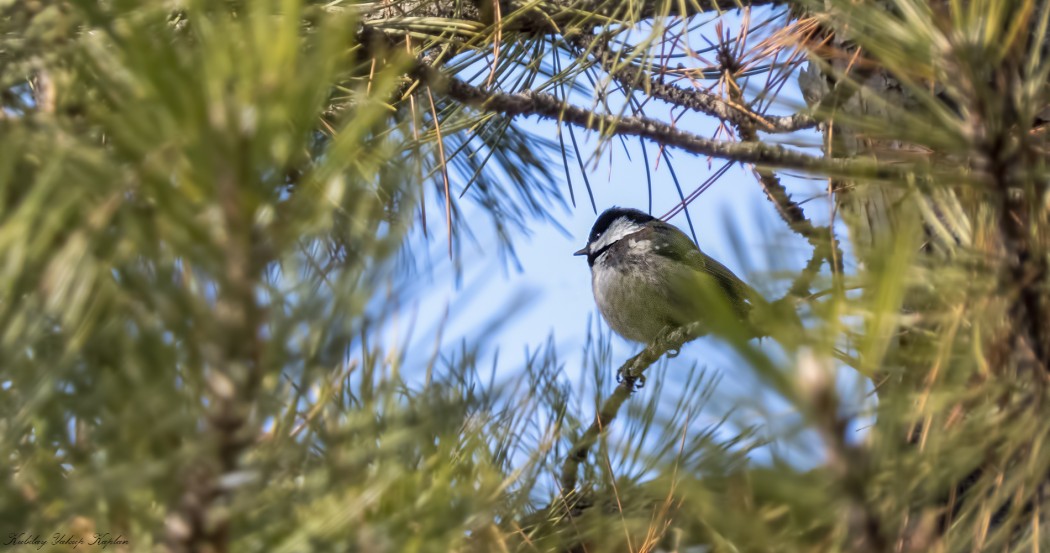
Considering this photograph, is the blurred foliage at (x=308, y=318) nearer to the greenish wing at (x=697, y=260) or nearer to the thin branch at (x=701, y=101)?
the thin branch at (x=701, y=101)

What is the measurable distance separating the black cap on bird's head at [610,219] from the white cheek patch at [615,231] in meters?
0.01

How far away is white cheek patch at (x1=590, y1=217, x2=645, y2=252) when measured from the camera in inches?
186

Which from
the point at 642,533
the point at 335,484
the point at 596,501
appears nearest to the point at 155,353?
the point at 335,484

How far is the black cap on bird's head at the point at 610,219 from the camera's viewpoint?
481 centimetres

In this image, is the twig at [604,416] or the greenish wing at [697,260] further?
the greenish wing at [697,260]

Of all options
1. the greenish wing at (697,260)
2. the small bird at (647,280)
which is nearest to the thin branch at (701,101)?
the small bird at (647,280)

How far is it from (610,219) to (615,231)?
0.25ft

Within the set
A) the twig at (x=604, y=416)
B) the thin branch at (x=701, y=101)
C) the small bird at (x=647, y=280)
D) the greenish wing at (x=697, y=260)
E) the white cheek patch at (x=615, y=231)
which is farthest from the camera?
the white cheek patch at (x=615, y=231)

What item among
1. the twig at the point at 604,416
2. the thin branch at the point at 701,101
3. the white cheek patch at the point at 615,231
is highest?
the white cheek patch at the point at 615,231

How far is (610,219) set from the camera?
484cm

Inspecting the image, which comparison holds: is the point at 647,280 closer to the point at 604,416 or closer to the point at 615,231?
the point at 615,231

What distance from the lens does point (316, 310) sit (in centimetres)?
72

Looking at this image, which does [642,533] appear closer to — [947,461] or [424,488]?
[424,488]

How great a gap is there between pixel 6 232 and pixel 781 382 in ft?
1.75
